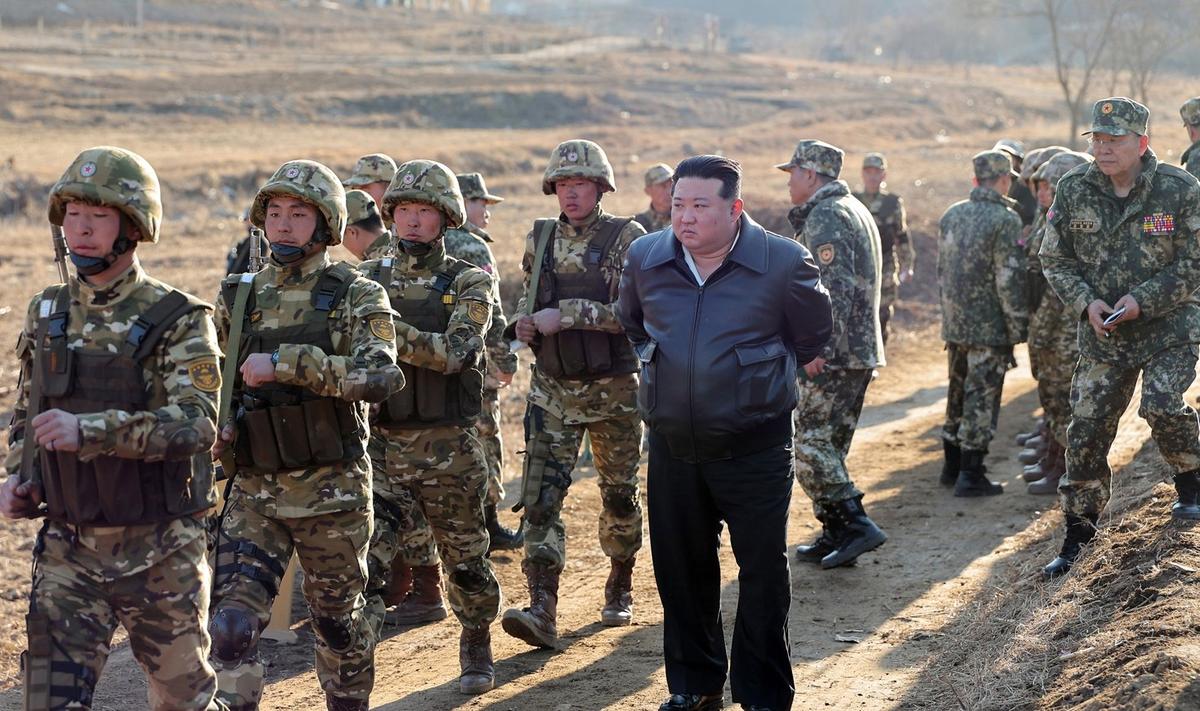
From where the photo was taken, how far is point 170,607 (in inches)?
182

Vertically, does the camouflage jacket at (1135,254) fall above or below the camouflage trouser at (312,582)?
above

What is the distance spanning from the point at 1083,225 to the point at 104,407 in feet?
16.1

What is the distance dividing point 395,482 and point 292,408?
1228 millimetres

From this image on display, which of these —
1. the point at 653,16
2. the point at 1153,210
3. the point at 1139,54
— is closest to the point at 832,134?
the point at 1139,54

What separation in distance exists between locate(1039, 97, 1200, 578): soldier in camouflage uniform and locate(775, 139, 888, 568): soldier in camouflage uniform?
3.71ft

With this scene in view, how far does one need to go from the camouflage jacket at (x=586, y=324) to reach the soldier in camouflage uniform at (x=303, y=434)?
1.84m

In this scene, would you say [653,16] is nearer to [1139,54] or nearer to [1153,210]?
[1139,54]

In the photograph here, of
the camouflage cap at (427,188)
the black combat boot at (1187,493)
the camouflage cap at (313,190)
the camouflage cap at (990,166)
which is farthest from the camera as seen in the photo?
the camouflage cap at (990,166)

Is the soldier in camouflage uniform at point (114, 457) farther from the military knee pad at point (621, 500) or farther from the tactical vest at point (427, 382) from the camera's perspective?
the military knee pad at point (621, 500)

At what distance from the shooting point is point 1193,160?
913 centimetres

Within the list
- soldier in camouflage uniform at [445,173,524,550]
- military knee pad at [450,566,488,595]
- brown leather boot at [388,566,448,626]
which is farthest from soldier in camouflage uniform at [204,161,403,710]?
soldier in camouflage uniform at [445,173,524,550]

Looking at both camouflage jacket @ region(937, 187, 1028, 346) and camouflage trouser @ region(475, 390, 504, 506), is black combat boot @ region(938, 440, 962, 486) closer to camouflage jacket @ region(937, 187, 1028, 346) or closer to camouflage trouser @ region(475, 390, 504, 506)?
camouflage jacket @ region(937, 187, 1028, 346)

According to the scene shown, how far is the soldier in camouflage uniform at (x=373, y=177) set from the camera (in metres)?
8.33

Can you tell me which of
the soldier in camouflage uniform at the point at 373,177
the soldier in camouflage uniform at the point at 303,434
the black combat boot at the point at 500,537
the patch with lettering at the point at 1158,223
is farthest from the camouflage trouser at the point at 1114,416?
the soldier in camouflage uniform at the point at 373,177
